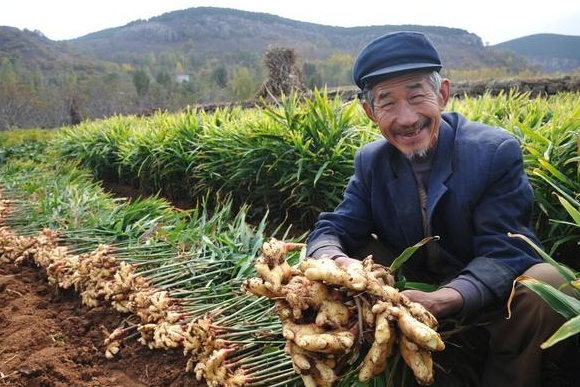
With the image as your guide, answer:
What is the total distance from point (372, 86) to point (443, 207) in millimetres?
510

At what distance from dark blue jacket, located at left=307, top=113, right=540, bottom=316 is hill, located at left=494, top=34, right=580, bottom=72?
3789 inches

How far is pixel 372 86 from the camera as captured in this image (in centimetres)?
161

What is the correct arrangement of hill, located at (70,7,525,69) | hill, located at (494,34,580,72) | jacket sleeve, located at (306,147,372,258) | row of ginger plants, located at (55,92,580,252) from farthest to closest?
hill, located at (494,34,580,72) < hill, located at (70,7,525,69) < row of ginger plants, located at (55,92,580,252) < jacket sleeve, located at (306,147,372,258)

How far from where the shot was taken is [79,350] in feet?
6.35

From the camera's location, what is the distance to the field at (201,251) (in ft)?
5.54

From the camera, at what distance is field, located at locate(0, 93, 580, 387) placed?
66.5 inches

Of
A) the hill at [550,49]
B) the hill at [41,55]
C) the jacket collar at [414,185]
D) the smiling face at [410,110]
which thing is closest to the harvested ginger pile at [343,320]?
the jacket collar at [414,185]

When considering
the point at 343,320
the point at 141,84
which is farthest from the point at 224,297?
the point at 141,84

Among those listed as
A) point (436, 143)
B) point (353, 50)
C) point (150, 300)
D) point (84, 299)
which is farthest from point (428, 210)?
point (353, 50)

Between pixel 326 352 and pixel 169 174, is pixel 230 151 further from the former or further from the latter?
pixel 326 352

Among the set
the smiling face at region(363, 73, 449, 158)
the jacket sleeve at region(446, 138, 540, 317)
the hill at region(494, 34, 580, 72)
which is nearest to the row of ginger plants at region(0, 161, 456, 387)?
the jacket sleeve at region(446, 138, 540, 317)

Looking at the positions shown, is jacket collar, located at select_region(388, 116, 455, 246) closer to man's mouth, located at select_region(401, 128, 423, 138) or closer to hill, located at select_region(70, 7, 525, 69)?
man's mouth, located at select_region(401, 128, 423, 138)

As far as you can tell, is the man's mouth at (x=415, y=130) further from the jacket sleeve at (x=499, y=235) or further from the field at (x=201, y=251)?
the field at (x=201, y=251)

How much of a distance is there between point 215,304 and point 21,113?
33.6 metres
